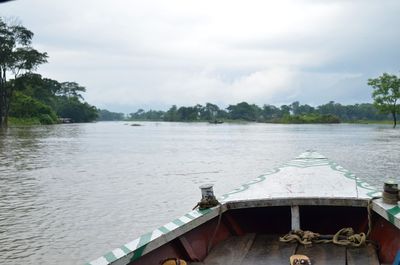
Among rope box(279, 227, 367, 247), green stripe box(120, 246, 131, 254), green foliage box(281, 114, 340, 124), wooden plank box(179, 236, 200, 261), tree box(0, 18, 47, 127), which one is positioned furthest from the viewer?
green foliage box(281, 114, 340, 124)

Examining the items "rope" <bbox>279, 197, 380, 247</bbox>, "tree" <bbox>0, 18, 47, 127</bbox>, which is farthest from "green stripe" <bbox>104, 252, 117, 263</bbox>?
"tree" <bbox>0, 18, 47, 127</bbox>

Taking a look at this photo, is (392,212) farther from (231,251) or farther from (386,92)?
(386,92)

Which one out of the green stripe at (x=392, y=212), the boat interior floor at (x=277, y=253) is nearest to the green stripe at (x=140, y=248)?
the boat interior floor at (x=277, y=253)

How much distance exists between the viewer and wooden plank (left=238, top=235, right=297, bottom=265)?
11.5 ft

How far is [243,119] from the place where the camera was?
109312mm

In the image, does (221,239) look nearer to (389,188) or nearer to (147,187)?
(389,188)

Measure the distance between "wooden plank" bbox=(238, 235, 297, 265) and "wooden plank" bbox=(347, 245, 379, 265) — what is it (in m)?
0.43

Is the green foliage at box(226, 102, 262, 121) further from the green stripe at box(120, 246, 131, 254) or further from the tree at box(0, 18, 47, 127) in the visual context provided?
the green stripe at box(120, 246, 131, 254)

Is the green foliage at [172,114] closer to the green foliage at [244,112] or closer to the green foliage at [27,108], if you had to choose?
the green foliage at [244,112]

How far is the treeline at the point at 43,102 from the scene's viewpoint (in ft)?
161

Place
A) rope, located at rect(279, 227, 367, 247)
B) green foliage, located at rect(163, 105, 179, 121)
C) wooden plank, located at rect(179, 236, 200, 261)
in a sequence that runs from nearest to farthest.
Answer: wooden plank, located at rect(179, 236, 200, 261)
rope, located at rect(279, 227, 367, 247)
green foliage, located at rect(163, 105, 179, 121)

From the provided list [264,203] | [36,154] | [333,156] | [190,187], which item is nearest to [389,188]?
[264,203]

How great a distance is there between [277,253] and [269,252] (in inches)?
2.9

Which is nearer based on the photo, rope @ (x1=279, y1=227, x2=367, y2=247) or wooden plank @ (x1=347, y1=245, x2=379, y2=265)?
wooden plank @ (x1=347, y1=245, x2=379, y2=265)
